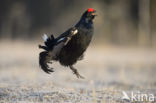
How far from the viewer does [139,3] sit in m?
29.2

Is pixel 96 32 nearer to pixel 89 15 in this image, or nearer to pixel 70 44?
pixel 89 15

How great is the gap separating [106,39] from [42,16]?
19.0 ft

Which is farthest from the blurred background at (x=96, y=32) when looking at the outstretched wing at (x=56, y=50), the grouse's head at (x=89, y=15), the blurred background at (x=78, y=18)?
the grouse's head at (x=89, y=15)

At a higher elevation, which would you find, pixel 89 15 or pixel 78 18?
pixel 78 18

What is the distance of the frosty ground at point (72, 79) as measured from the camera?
6880 mm

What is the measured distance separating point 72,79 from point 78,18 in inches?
722

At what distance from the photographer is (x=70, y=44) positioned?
7855 mm

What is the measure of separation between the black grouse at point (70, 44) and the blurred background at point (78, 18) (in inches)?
658

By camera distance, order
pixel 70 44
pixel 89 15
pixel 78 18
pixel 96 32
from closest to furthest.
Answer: pixel 70 44 < pixel 89 15 < pixel 96 32 < pixel 78 18

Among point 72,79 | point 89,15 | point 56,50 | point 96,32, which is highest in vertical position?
point 96,32

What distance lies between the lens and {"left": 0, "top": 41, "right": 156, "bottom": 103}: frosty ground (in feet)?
22.6

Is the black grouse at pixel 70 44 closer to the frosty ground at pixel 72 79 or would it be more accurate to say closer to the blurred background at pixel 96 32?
the frosty ground at pixel 72 79

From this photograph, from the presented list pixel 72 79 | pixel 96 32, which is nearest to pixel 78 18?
pixel 96 32

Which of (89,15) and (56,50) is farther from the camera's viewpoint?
(89,15)
